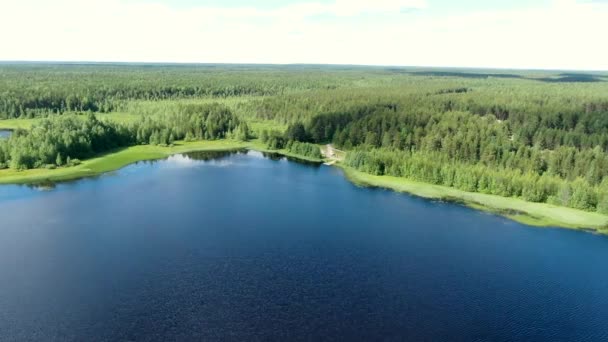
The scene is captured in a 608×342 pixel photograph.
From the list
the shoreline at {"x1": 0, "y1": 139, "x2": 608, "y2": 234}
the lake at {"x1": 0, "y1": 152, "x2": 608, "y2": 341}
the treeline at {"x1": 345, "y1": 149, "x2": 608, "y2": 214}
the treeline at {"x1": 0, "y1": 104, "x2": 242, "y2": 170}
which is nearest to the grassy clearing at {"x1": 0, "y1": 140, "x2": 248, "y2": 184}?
the shoreline at {"x1": 0, "y1": 139, "x2": 608, "y2": 234}

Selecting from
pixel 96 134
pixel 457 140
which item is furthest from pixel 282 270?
pixel 96 134

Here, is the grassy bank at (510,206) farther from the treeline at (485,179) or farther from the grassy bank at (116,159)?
the grassy bank at (116,159)

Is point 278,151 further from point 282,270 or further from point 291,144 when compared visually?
point 282,270

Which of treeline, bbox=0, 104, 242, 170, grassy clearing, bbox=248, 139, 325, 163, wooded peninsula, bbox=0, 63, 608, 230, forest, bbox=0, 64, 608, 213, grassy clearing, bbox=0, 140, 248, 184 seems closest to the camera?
wooded peninsula, bbox=0, 63, 608, 230

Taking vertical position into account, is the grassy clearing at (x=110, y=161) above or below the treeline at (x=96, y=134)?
below

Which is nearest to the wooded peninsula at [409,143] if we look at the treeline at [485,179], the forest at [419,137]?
the treeline at [485,179]

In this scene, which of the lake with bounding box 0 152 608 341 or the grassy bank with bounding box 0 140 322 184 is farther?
the grassy bank with bounding box 0 140 322 184

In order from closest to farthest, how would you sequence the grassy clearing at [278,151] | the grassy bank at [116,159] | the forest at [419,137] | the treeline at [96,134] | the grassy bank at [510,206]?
the grassy bank at [510,206], the forest at [419,137], the grassy bank at [116,159], the treeline at [96,134], the grassy clearing at [278,151]

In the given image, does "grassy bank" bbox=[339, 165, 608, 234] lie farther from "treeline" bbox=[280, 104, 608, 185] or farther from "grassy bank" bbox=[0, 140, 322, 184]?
"grassy bank" bbox=[0, 140, 322, 184]
